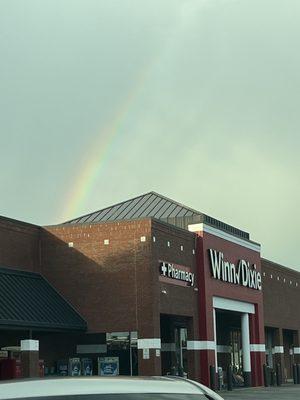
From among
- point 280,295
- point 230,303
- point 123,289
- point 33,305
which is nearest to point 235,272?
point 230,303

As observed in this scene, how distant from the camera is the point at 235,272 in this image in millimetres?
38844

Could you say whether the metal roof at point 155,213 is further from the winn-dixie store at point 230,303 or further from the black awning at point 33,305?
the black awning at point 33,305

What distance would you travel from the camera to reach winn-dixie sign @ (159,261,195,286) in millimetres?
31078

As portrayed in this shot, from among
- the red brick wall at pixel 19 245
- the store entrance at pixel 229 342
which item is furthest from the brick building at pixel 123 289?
the store entrance at pixel 229 342

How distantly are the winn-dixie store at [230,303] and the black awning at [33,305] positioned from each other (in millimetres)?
6941

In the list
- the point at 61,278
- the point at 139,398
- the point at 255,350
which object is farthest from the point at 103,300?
the point at 139,398

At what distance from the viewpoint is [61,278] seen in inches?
1249

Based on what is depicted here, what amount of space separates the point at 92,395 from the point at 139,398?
23 cm

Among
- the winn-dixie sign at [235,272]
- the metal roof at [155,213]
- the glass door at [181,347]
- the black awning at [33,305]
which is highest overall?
the metal roof at [155,213]

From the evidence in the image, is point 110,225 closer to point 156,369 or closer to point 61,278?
point 61,278

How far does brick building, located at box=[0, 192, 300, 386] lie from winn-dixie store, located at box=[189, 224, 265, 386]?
0.10m

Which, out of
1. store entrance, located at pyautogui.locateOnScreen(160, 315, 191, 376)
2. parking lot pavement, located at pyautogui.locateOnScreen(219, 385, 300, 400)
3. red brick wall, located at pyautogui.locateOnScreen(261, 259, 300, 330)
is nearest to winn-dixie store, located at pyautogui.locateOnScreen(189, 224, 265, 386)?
store entrance, located at pyautogui.locateOnScreen(160, 315, 191, 376)

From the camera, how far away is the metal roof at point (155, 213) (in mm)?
36906

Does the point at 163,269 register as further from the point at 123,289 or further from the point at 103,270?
the point at 103,270
